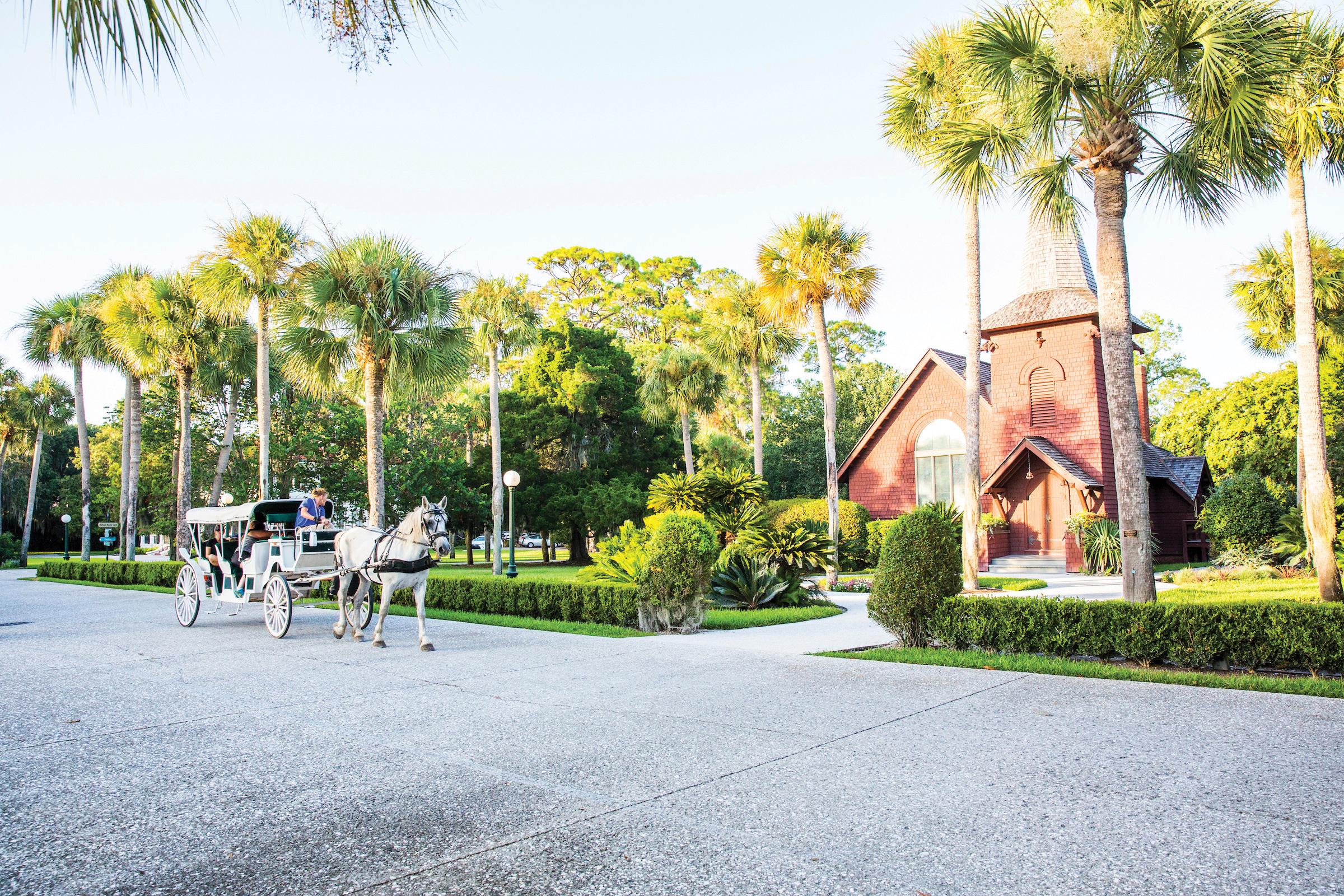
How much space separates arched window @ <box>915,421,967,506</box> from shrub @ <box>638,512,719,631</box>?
809 inches

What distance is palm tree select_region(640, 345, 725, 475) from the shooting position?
35000mm

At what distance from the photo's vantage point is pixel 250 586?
42.2 ft

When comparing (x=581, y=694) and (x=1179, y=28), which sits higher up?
(x=1179, y=28)

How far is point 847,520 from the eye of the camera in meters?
30.2

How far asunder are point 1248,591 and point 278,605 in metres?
17.5

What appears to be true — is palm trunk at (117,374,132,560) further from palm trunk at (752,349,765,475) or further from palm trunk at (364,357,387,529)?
palm trunk at (752,349,765,475)

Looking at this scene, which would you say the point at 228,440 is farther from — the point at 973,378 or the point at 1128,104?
the point at 1128,104

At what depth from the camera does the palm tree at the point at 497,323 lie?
3009 centimetres

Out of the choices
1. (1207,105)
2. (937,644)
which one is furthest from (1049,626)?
(1207,105)

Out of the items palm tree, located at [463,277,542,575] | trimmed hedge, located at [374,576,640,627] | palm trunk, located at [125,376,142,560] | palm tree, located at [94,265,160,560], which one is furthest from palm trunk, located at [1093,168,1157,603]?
palm trunk, located at [125,376,142,560]

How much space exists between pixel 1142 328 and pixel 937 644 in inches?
864

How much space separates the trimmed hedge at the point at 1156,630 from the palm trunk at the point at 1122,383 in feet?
4.08

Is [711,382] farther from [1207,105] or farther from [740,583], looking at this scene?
[1207,105]

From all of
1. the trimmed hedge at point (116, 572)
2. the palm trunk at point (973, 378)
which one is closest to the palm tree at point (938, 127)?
the palm trunk at point (973, 378)
